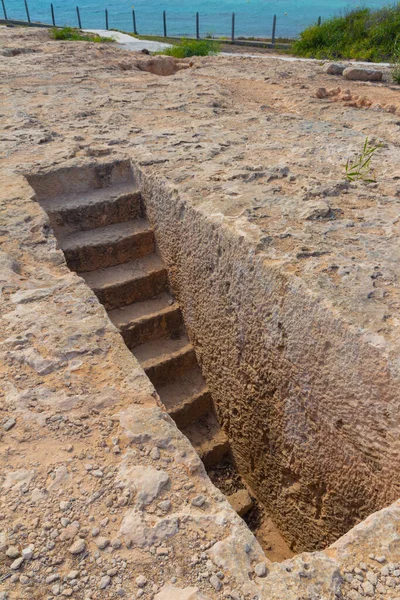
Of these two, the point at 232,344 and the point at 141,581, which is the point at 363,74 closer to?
the point at 232,344

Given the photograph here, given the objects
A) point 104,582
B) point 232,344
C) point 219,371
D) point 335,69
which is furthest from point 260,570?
point 335,69

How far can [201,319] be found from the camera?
2.69m

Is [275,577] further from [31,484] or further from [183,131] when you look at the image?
[183,131]

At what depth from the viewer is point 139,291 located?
2918mm

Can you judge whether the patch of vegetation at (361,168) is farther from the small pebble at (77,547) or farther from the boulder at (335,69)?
the boulder at (335,69)

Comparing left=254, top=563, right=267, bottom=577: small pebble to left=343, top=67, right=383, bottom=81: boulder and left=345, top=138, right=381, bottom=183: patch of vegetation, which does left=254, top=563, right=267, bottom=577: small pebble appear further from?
left=343, top=67, right=383, bottom=81: boulder

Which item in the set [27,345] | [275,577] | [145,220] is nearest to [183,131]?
[145,220]

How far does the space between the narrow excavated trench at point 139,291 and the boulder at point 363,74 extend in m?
3.84

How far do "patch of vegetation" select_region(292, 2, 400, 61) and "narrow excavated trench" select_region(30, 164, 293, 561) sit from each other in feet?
33.0

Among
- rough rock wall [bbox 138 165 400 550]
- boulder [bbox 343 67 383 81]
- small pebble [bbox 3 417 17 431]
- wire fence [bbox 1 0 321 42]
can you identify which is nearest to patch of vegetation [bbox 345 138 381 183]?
rough rock wall [bbox 138 165 400 550]

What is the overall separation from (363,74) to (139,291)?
4.36 metres

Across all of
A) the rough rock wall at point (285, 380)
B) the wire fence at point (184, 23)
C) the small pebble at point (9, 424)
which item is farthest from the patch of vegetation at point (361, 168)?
the wire fence at point (184, 23)

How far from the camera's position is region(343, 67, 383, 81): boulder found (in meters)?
5.64

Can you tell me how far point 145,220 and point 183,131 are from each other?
868 millimetres
